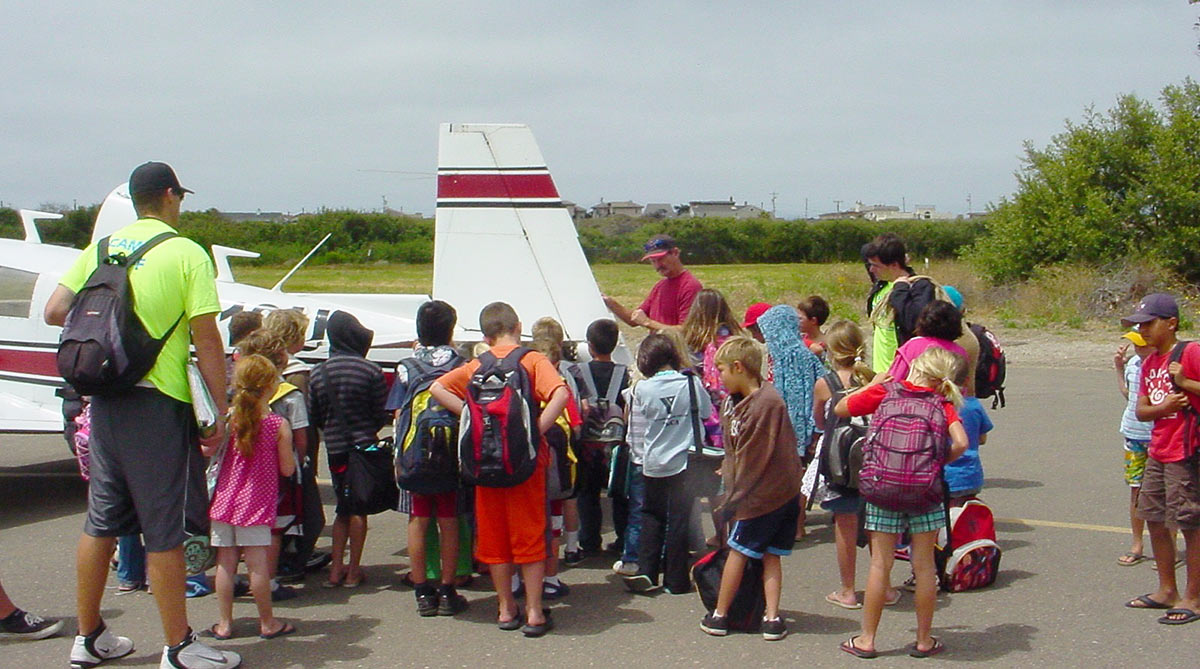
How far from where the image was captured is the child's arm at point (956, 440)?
410cm

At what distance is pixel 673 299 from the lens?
7.16 metres

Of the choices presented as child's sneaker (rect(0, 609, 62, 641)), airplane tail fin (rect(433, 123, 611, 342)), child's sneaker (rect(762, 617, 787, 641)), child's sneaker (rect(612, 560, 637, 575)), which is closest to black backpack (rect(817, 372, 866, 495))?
child's sneaker (rect(762, 617, 787, 641))

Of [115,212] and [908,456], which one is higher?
[115,212]

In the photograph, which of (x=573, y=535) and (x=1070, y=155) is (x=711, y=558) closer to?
(x=573, y=535)

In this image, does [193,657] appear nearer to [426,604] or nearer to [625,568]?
[426,604]

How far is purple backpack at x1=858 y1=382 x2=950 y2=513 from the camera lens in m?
4.09

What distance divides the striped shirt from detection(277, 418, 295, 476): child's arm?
1.51 feet

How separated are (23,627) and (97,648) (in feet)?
2.06

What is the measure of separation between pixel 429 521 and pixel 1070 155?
23.8 m

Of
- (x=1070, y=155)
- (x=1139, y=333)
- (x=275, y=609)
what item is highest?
(x=1070, y=155)

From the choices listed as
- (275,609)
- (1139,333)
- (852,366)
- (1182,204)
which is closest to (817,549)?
(852,366)

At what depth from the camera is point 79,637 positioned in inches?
166

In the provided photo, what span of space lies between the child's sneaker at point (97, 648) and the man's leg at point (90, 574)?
0.05 metres

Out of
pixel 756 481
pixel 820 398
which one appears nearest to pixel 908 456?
pixel 756 481
